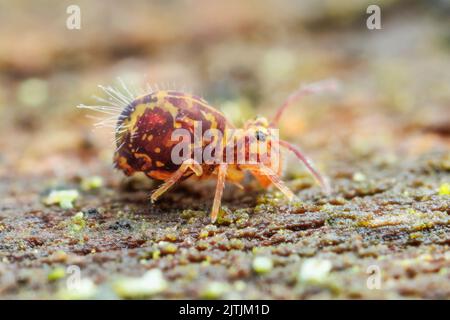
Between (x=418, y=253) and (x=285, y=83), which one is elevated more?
(x=285, y=83)

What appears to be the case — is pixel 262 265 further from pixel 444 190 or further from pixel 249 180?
pixel 444 190

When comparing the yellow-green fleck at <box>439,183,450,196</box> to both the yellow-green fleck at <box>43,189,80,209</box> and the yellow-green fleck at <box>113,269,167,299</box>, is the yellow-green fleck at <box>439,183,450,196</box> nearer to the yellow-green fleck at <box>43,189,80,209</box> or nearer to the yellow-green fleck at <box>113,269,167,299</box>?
the yellow-green fleck at <box>113,269,167,299</box>

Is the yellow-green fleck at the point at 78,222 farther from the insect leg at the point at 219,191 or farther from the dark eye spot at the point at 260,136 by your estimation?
the dark eye spot at the point at 260,136

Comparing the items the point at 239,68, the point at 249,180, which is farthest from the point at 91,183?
the point at 239,68

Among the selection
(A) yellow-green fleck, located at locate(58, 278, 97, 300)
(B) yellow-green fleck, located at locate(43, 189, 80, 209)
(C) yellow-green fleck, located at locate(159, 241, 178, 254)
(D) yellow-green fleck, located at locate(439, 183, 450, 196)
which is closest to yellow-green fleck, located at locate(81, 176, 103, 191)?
(B) yellow-green fleck, located at locate(43, 189, 80, 209)

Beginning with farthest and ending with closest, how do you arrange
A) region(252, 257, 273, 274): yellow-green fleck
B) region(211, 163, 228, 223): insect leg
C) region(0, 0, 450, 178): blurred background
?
region(0, 0, 450, 178): blurred background, region(211, 163, 228, 223): insect leg, region(252, 257, 273, 274): yellow-green fleck

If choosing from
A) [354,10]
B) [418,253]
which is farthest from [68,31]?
[418,253]

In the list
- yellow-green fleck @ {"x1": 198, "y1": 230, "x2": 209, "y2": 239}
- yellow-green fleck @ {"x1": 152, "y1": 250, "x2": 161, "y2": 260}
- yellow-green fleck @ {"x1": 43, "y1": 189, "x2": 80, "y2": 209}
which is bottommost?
yellow-green fleck @ {"x1": 152, "y1": 250, "x2": 161, "y2": 260}
